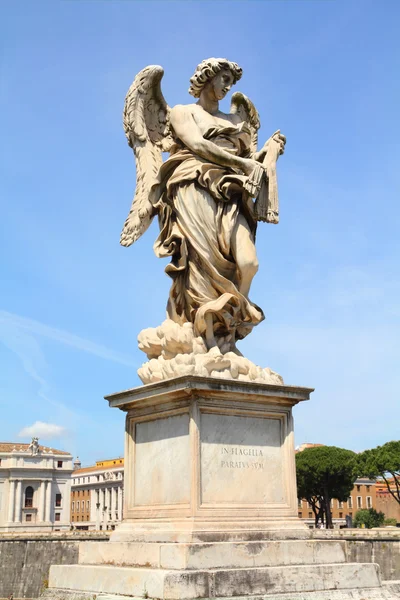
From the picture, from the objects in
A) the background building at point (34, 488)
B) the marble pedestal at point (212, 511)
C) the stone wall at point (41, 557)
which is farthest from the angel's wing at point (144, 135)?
the background building at point (34, 488)

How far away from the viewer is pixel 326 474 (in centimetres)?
6519

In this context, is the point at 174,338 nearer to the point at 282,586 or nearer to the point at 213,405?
the point at 213,405

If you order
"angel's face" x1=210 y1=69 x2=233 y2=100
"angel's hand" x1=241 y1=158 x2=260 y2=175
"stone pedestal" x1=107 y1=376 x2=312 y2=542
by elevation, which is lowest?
"stone pedestal" x1=107 y1=376 x2=312 y2=542

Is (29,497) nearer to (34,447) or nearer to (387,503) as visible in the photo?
(34,447)

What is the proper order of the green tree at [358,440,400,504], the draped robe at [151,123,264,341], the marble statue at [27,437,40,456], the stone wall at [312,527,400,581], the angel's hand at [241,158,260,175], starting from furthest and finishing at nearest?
the marble statue at [27,437,40,456] < the green tree at [358,440,400,504] < the stone wall at [312,527,400,581] < the angel's hand at [241,158,260,175] < the draped robe at [151,123,264,341]

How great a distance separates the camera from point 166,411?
7.34m

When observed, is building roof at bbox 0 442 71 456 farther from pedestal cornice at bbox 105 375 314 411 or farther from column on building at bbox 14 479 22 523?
pedestal cornice at bbox 105 375 314 411

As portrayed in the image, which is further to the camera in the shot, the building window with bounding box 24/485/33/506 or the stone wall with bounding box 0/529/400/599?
the building window with bounding box 24/485/33/506

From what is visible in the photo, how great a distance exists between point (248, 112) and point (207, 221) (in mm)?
2062

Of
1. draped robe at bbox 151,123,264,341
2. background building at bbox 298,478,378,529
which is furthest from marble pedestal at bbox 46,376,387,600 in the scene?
background building at bbox 298,478,378,529

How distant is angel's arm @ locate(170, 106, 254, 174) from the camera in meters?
8.04

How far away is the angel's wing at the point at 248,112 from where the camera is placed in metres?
9.09

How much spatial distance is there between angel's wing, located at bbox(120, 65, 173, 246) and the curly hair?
22.3 inches

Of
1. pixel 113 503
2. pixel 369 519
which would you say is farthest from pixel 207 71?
pixel 113 503
